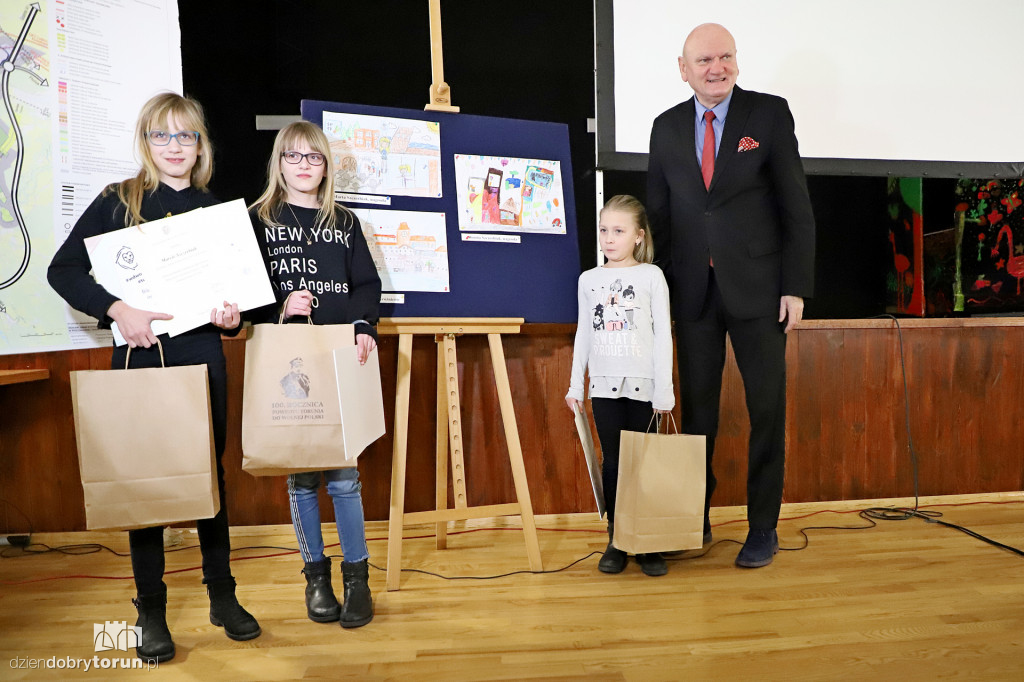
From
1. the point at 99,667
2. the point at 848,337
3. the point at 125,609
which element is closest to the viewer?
the point at 99,667

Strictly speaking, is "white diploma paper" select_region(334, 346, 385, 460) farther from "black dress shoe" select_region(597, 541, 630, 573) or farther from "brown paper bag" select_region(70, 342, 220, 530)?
"black dress shoe" select_region(597, 541, 630, 573)

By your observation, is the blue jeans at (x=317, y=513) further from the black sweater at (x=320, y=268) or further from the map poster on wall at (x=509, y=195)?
the map poster on wall at (x=509, y=195)

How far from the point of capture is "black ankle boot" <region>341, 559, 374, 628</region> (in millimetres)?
1576

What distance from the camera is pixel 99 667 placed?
4.58 ft

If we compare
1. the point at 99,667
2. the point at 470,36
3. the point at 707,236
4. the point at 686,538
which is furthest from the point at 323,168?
the point at 470,36

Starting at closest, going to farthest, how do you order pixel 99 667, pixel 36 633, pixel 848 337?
pixel 99 667 → pixel 36 633 → pixel 848 337

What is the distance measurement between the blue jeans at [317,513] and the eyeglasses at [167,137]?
845 mm

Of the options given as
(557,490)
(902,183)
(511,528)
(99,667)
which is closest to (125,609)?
(99,667)

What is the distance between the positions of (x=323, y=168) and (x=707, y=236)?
1.13m

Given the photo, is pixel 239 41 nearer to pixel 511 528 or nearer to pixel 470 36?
pixel 470 36

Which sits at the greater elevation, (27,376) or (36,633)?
(27,376)

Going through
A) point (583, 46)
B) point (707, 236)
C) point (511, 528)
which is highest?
point (583, 46)

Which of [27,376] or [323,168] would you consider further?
[27,376]

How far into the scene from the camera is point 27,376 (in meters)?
2.07
